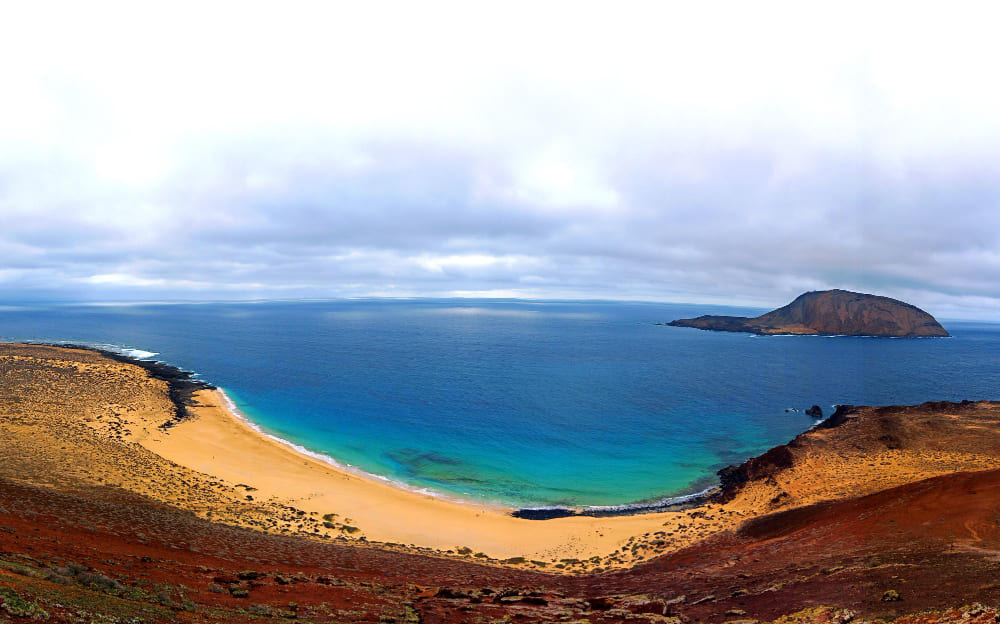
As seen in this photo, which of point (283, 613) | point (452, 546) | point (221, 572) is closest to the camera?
point (283, 613)

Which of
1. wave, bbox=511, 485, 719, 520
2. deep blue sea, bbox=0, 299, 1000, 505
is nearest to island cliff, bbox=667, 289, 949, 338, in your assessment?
deep blue sea, bbox=0, 299, 1000, 505

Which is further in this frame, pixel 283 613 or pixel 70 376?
pixel 70 376

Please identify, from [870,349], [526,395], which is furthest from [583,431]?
[870,349]

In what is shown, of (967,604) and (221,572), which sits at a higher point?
(967,604)

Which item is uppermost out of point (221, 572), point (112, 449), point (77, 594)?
point (77, 594)

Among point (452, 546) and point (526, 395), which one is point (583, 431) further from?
point (452, 546)

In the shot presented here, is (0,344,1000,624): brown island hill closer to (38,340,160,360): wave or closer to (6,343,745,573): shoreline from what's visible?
(6,343,745,573): shoreline

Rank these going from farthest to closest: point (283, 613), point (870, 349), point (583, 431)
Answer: point (870, 349)
point (583, 431)
point (283, 613)
